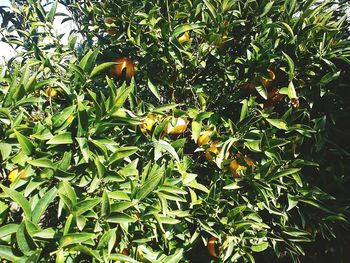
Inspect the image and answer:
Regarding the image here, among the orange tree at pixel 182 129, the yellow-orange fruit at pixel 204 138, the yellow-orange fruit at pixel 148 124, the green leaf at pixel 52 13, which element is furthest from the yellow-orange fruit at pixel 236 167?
the green leaf at pixel 52 13

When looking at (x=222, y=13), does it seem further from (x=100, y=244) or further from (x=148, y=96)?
(x=100, y=244)

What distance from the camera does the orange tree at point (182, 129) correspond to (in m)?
1.02

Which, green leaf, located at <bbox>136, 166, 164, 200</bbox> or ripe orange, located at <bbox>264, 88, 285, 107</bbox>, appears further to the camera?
ripe orange, located at <bbox>264, 88, 285, 107</bbox>

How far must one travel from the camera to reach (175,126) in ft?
4.33

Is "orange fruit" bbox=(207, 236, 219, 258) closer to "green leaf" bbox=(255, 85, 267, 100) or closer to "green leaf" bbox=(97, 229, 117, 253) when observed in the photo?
"green leaf" bbox=(97, 229, 117, 253)

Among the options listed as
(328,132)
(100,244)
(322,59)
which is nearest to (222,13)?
(322,59)

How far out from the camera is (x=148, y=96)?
1.61 m

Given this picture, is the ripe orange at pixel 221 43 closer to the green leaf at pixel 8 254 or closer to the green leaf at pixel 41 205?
the green leaf at pixel 41 205

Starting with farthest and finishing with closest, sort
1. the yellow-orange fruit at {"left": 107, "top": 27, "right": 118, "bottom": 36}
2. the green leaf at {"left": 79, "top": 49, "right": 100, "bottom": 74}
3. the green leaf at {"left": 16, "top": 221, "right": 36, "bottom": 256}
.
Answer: the yellow-orange fruit at {"left": 107, "top": 27, "right": 118, "bottom": 36}, the green leaf at {"left": 79, "top": 49, "right": 100, "bottom": 74}, the green leaf at {"left": 16, "top": 221, "right": 36, "bottom": 256}

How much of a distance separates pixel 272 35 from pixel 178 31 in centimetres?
43

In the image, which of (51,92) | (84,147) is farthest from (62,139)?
(51,92)

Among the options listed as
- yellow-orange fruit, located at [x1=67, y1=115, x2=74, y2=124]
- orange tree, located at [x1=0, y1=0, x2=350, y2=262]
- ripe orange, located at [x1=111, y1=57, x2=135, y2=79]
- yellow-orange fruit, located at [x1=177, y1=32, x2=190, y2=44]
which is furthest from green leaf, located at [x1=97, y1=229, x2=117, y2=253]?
yellow-orange fruit, located at [x1=177, y1=32, x2=190, y2=44]

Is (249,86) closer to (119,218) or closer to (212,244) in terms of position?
(212,244)

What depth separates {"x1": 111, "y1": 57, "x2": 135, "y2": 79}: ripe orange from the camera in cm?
141
